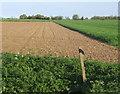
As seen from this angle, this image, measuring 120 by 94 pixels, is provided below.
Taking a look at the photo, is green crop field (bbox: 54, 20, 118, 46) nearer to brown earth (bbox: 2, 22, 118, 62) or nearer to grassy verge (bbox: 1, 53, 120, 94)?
brown earth (bbox: 2, 22, 118, 62)

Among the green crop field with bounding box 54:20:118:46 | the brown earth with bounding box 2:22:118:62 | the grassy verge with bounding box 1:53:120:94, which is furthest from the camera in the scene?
the green crop field with bounding box 54:20:118:46

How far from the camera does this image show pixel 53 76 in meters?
6.41

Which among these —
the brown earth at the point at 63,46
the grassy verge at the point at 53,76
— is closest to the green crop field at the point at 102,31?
the brown earth at the point at 63,46

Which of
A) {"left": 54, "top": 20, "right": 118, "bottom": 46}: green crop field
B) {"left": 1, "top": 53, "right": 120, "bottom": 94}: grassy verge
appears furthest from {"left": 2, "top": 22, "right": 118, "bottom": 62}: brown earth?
{"left": 1, "top": 53, "right": 120, "bottom": 94}: grassy verge

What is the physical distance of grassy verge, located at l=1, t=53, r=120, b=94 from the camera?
227 inches

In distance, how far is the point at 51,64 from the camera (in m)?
7.23

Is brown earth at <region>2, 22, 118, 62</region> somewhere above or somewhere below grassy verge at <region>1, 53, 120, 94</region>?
below

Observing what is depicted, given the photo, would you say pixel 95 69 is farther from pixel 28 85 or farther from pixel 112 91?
pixel 28 85

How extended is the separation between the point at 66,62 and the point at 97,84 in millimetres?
2062

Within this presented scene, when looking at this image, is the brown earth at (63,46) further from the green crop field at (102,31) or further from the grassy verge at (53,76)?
the grassy verge at (53,76)

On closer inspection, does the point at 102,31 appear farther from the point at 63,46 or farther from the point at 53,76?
the point at 53,76

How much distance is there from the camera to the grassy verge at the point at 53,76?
227 inches

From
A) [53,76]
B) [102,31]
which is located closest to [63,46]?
[53,76]

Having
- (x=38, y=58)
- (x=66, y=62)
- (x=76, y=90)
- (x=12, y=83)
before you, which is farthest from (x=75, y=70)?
(x=12, y=83)
